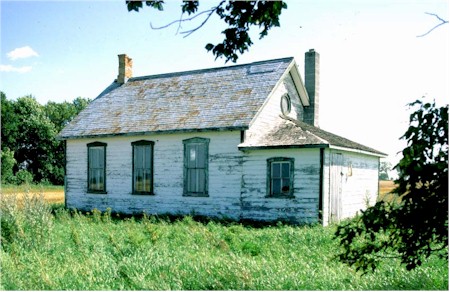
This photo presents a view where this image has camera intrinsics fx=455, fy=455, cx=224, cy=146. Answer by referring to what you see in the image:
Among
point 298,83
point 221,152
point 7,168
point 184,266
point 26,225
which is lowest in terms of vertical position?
point 184,266

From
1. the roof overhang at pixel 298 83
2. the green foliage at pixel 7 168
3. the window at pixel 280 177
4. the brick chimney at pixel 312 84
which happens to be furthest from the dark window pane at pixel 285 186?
the green foliage at pixel 7 168

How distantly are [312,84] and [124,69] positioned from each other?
957 cm

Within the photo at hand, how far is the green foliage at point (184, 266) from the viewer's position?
6.63 m

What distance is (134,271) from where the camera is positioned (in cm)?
723

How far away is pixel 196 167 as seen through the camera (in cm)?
1691

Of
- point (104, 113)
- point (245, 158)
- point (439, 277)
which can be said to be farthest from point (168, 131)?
point (439, 277)

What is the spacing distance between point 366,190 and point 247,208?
5870mm

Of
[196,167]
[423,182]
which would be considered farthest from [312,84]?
[423,182]

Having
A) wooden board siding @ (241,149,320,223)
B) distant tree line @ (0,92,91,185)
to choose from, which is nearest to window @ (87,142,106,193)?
wooden board siding @ (241,149,320,223)

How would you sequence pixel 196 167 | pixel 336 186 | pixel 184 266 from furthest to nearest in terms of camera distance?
1. pixel 196 167
2. pixel 336 186
3. pixel 184 266

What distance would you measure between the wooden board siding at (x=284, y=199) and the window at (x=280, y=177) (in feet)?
0.44

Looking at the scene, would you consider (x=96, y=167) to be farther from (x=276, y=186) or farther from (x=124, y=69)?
(x=276, y=186)

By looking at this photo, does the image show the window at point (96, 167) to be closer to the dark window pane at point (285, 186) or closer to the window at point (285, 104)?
the window at point (285, 104)

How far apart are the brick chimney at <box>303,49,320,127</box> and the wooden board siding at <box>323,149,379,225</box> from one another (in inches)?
118
